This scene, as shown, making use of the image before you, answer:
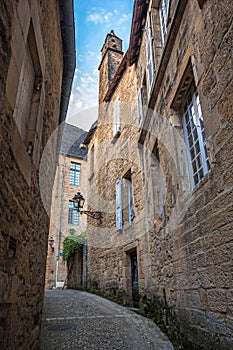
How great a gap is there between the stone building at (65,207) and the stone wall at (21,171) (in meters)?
9.22

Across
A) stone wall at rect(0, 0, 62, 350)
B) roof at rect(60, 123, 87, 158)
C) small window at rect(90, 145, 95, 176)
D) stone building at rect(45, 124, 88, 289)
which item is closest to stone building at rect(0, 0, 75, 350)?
stone wall at rect(0, 0, 62, 350)

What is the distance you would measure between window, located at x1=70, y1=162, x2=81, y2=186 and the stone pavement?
11983 mm

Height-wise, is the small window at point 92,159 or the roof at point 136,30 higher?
the roof at point 136,30

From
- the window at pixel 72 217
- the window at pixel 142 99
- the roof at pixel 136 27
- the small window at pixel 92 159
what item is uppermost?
the roof at pixel 136 27

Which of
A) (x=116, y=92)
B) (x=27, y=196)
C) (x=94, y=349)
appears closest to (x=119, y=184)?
(x=116, y=92)

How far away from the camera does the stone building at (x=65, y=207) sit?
46.7ft

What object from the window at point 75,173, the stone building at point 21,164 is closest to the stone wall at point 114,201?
the stone building at point 21,164

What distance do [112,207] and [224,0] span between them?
6.81m

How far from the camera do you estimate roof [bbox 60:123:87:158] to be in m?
18.6

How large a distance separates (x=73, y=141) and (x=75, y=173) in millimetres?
2918

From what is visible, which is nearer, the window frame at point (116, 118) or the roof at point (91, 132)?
the window frame at point (116, 118)

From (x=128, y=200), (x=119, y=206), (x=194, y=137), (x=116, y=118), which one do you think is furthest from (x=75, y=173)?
(x=194, y=137)

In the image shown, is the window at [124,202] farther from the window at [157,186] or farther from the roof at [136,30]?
the roof at [136,30]

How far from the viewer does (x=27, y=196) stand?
2.55m
